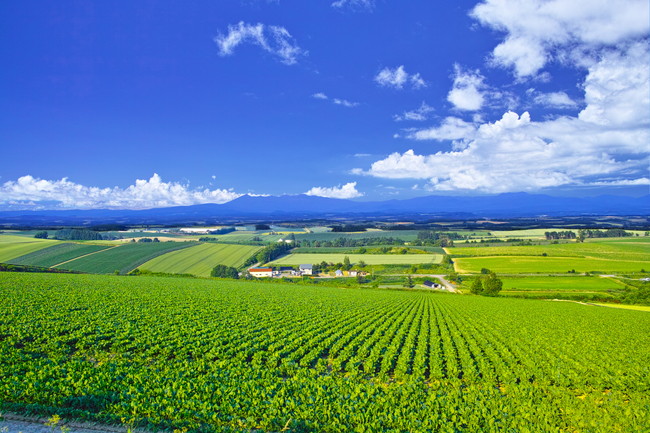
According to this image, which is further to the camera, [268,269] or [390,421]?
[268,269]

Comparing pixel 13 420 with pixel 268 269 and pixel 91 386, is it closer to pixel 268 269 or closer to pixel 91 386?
pixel 91 386

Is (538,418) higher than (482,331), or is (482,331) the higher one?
(538,418)

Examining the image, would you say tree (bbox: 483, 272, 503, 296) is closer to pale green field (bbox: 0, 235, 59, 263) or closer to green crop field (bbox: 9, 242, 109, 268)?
green crop field (bbox: 9, 242, 109, 268)

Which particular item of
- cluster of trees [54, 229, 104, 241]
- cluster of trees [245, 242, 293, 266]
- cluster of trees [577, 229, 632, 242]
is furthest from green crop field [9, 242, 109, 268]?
cluster of trees [577, 229, 632, 242]

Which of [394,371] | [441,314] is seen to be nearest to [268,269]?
[441,314]

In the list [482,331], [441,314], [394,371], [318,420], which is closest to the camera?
[318,420]

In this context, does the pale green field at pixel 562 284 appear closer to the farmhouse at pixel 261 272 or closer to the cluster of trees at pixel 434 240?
the farmhouse at pixel 261 272

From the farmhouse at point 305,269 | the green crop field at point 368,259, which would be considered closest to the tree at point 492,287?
the green crop field at point 368,259
